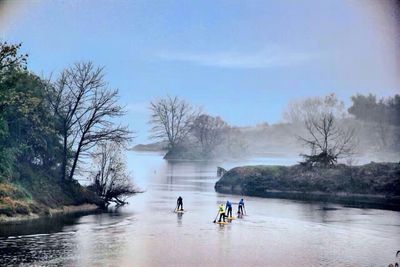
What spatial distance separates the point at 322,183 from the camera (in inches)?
2788

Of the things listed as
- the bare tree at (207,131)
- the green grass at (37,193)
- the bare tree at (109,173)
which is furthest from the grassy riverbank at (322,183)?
the bare tree at (207,131)

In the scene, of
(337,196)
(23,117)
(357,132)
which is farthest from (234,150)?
(23,117)

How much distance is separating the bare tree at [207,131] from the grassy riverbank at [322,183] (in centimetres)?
7445

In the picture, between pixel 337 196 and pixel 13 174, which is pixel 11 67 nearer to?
pixel 13 174

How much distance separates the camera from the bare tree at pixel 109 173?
5350 cm

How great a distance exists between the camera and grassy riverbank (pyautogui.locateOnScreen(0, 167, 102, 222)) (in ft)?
128

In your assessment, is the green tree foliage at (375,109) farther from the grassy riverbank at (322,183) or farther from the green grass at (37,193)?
the green grass at (37,193)

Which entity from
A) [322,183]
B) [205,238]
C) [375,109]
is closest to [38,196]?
[205,238]

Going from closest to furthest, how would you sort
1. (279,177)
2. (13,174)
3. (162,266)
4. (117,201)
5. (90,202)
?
(162,266)
(13,174)
(90,202)
(117,201)
(279,177)

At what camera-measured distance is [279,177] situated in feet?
247

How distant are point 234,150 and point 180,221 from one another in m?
121

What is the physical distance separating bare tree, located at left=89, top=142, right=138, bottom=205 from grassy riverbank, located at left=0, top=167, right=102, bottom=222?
1569 millimetres

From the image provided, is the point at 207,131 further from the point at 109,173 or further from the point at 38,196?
the point at 38,196

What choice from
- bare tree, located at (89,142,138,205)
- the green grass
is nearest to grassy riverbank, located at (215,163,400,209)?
bare tree, located at (89,142,138,205)
